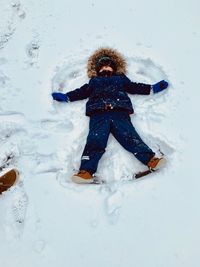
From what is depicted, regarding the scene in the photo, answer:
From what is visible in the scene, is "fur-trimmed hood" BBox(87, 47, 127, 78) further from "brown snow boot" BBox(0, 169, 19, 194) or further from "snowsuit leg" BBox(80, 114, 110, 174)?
"brown snow boot" BBox(0, 169, 19, 194)

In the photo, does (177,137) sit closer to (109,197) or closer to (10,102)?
(109,197)

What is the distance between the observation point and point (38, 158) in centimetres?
368

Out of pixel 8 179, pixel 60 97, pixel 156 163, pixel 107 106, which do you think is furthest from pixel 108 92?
pixel 8 179

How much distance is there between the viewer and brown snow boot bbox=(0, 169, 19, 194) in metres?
3.39

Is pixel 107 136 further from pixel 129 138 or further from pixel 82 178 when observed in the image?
pixel 82 178

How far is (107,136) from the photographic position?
379 cm

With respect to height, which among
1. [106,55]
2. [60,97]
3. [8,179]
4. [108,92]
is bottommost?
[8,179]

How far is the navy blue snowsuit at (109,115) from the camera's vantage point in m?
3.62

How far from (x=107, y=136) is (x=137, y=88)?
0.67 meters

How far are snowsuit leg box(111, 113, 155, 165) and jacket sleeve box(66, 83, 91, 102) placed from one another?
0.45 metres

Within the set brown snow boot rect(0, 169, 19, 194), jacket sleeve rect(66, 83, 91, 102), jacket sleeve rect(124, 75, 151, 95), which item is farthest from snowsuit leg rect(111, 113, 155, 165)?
brown snow boot rect(0, 169, 19, 194)

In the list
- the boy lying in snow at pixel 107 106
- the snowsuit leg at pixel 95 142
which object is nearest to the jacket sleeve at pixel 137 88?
the boy lying in snow at pixel 107 106

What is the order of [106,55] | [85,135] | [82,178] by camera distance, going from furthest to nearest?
1. [106,55]
2. [85,135]
3. [82,178]

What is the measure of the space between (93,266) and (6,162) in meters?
1.22
